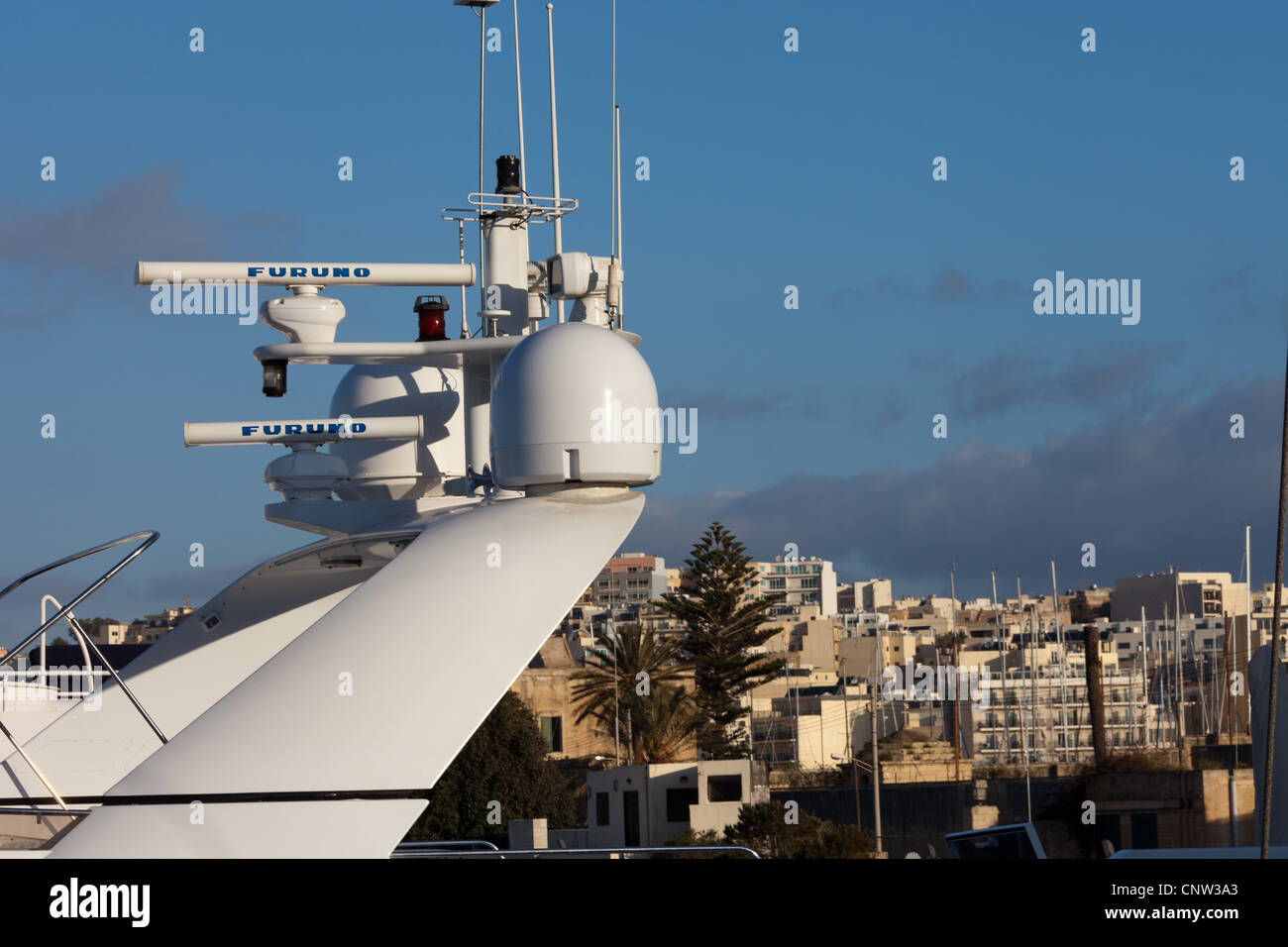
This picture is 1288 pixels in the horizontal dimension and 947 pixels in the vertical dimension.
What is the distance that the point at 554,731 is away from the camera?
8938 cm

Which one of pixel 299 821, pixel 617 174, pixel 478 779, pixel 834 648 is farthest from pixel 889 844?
pixel 834 648

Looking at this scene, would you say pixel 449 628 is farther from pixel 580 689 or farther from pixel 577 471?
pixel 580 689

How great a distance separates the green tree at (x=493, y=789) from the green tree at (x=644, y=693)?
7444 mm

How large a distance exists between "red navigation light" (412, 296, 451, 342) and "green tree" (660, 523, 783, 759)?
50730 mm

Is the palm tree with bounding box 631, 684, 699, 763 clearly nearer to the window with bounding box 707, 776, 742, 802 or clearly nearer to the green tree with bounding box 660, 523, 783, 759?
the green tree with bounding box 660, 523, 783, 759

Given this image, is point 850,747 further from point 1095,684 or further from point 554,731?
point 1095,684

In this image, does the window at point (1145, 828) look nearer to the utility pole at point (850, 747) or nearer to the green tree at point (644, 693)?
the utility pole at point (850, 747)

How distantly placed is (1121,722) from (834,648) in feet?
143

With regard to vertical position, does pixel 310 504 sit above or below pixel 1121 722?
above

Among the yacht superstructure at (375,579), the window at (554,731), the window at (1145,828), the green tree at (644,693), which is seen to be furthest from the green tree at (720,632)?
the yacht superstructure at (375,579)

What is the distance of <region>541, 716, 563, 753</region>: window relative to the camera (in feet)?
291

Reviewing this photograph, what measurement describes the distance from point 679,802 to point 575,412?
46.3 m

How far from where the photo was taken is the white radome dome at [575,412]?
1130cm
